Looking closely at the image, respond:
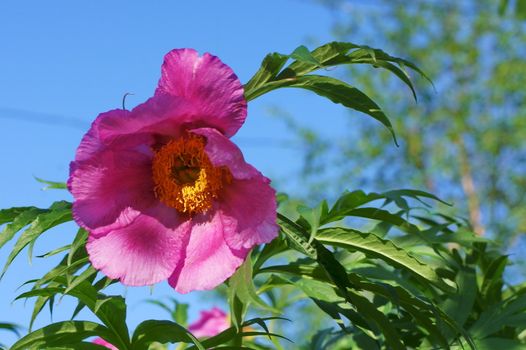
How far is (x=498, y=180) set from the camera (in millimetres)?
10961

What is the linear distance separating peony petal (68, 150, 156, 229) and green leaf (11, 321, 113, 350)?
117mm

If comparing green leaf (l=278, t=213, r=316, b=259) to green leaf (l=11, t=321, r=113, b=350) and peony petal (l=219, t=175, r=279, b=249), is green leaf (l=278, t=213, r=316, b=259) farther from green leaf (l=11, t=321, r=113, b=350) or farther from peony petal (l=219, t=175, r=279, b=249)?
green leaf (l=11, t=321, r=113, b=350)

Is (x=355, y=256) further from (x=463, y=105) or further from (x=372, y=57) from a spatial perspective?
A: (x=463, y=105)

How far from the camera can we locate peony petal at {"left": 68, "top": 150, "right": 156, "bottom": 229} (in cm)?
89

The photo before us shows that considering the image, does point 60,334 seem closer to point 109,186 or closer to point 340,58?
point 109,186

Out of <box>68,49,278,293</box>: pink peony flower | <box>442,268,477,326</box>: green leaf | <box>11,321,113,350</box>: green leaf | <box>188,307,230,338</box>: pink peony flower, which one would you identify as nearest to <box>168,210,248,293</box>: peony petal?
<box>68,49,278,293</box>: pink peony flower

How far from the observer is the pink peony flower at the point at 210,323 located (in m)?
1.83

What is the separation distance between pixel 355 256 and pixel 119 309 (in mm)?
394

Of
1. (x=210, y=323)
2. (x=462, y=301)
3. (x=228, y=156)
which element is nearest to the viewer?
(x=228, y=156)

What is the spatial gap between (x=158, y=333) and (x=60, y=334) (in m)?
0.10

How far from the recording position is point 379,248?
0.94 m

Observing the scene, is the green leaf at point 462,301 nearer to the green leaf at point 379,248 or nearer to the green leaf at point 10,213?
the green leaf at point 379,248

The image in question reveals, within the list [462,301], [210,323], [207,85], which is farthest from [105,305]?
[210,323]

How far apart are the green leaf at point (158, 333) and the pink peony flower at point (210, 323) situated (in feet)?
2.86
